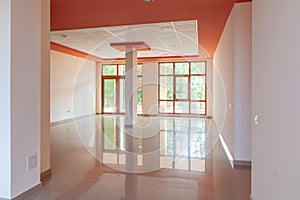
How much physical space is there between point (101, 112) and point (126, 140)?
714cm

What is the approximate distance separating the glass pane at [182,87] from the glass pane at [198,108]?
1.89 feet

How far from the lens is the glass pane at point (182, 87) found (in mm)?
11859

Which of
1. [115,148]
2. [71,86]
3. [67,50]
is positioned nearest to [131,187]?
[115,148]

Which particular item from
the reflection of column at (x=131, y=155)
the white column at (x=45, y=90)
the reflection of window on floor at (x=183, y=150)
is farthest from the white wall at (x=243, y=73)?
the white column at (x=45, y=90)

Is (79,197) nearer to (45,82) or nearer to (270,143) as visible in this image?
(45,82)

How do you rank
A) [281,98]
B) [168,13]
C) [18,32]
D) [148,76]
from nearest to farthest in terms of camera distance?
1. [281,98]
2. [18,32]
3. [168,13]
4. [148,76]

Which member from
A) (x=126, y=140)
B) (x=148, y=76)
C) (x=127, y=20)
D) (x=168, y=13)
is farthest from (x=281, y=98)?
(x=148, y=76)

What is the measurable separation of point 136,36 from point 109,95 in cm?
609

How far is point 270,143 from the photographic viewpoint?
1919mm

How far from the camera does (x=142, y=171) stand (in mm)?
3650

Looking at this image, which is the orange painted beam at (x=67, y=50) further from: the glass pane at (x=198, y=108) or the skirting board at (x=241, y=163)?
the skirting board at (x=241, y=163)

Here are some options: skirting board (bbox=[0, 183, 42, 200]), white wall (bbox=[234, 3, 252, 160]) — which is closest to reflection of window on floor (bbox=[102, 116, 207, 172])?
white wall (bbox=[234, 3, 252, 160])

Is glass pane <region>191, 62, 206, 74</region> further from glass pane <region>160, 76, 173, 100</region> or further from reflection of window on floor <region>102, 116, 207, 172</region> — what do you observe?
reflection of window on floor <region>102, 116, 207, 172</region>

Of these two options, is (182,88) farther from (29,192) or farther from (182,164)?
(29,192)
